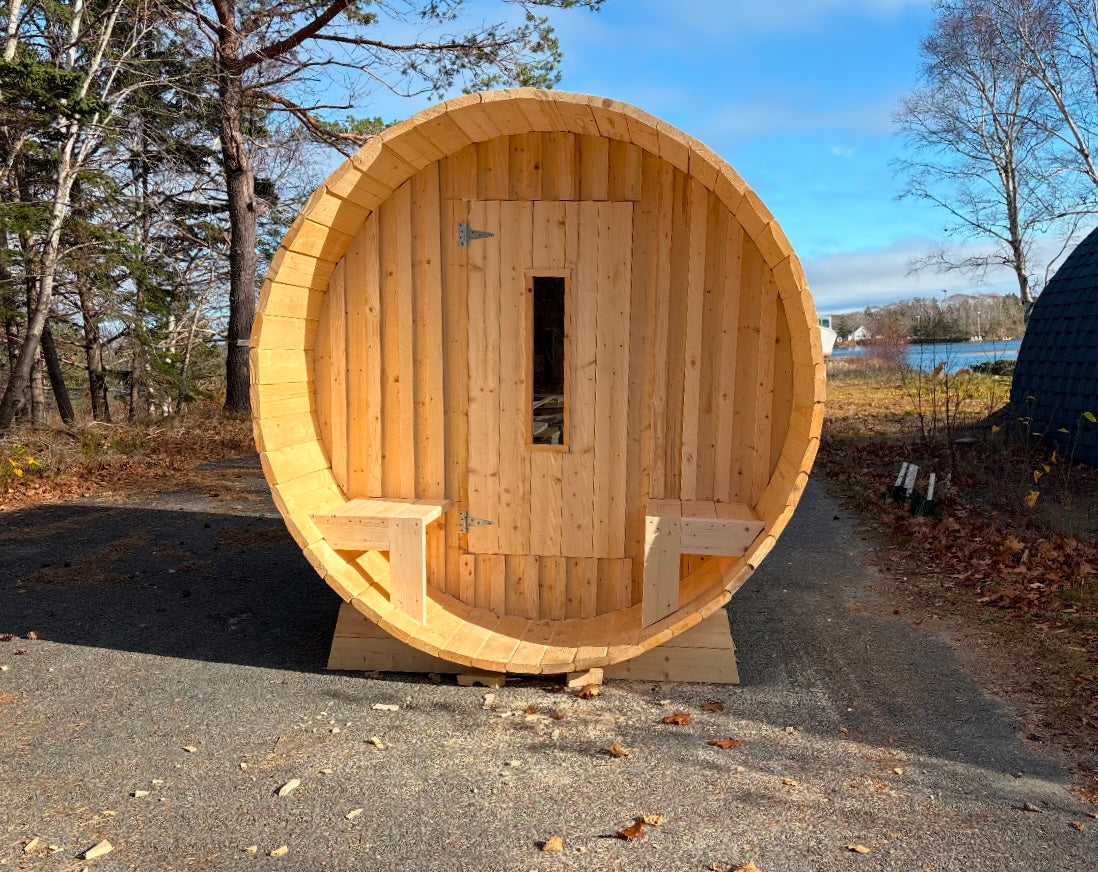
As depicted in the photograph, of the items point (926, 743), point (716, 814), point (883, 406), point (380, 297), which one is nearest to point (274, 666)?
point (380, 297)

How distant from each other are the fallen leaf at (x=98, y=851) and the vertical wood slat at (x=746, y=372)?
3.57m

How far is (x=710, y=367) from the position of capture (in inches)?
192

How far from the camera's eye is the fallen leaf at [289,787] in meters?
3.36

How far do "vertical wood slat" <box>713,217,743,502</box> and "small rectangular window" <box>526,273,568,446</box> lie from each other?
37.8 inches

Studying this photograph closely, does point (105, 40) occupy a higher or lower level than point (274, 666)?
higher

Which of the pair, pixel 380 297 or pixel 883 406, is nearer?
pixel 380 297

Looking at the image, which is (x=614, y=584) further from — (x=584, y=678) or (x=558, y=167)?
(x=558, y=167)

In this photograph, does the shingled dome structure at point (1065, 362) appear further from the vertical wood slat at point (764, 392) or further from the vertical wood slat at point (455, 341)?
the vertical wood slat at point (455, 341)

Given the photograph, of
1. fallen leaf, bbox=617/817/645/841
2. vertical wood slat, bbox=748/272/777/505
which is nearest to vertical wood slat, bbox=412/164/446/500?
vertical wood slat, bbox=748/272/777/505

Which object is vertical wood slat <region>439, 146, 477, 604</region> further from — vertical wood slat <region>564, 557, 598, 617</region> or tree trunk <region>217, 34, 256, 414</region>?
tree trunk <region>217, 34, 256, 414</region>

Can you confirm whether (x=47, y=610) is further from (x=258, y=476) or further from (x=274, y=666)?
(x=258, y=476)

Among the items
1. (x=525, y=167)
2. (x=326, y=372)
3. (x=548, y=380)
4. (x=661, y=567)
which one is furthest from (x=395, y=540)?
(x=525, y=167)

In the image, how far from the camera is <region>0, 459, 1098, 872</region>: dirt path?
9.80 feet

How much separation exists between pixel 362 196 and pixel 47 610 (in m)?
3.89
